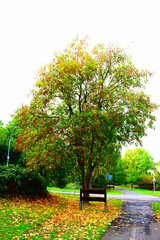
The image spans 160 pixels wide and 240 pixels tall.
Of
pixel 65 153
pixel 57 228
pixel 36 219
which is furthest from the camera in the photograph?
pixel 65 153

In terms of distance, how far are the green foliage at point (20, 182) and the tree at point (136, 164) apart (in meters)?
44.6

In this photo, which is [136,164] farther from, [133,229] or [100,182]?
[133,229]

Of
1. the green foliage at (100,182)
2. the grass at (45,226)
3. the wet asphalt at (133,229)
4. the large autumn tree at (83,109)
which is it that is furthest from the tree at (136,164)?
the grass at (45,226)

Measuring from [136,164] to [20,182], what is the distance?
159 feet

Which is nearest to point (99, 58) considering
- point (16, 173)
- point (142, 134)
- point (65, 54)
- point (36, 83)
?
point (65, 54)

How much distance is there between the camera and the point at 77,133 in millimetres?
13703

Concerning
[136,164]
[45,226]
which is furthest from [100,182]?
[45,226]

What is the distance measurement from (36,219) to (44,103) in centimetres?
685

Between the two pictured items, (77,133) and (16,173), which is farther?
(16,173)

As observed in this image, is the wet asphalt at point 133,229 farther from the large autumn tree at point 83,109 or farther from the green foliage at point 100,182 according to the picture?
the green foliage at point 100,182

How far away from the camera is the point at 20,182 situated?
14523 mm

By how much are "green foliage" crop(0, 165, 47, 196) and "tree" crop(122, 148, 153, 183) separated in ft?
146

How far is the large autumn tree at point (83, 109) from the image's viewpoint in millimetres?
13898

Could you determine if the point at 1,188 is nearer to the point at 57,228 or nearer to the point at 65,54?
the point at 57,228
